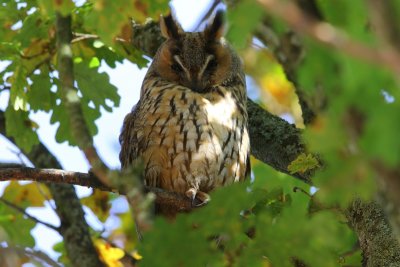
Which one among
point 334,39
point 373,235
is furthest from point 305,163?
point 334,39

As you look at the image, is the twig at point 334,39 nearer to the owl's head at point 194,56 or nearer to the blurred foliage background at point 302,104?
the blurred foliage background at point 302,104

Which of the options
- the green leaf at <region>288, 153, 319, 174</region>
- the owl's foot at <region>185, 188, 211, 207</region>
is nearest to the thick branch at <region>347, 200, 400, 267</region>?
the green leaf at <region>288, 153, 319, 174</region>

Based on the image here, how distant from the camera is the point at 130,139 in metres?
4.05

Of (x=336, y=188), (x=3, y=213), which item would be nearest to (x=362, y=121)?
(x=336, y=188)

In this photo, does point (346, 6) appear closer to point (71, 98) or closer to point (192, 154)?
point (71, 98)

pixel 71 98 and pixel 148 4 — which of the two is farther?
pixel 148 4

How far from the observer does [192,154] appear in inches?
152

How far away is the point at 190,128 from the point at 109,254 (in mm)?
1119

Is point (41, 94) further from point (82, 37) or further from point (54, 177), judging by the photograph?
point (54, 177)

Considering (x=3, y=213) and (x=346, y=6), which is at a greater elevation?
(x=346, y=6)

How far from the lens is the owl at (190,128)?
385cm

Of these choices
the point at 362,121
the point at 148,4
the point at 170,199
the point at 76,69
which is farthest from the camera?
the point at 76,69

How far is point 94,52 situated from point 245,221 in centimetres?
239

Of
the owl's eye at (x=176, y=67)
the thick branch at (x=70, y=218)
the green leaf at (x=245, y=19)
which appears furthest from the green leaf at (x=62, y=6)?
the thick branch at (x=70, y=218)
